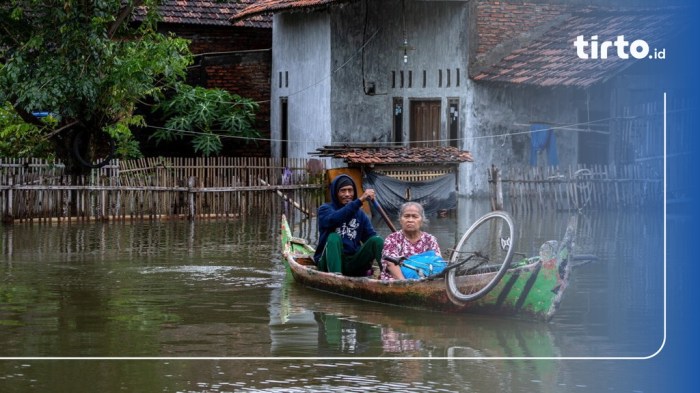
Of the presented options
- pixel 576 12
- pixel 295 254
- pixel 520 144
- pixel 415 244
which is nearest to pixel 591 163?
pixel 520 144

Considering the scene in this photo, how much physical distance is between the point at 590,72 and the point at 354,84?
5039 millimetres

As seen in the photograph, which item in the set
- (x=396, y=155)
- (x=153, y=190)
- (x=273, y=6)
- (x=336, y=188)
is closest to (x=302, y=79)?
(x=273, y=6)

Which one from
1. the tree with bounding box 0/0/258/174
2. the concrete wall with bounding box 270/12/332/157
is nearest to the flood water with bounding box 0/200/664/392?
the tree with bounding box 0/0/258/174

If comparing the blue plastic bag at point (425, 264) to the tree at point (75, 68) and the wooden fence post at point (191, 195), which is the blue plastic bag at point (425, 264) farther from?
the wooden fence post at point (191, 195)

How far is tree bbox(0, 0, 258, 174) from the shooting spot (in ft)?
67.6

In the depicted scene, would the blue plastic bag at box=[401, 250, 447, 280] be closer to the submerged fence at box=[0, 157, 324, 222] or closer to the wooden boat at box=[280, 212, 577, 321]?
the wooden boat at box=[280, 212, 577, 321]

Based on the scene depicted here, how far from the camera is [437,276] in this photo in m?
12.1

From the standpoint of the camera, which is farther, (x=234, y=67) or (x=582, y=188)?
(x=234, y=67)

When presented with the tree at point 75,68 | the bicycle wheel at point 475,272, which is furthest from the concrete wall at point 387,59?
the bicycle wheel at point 475,272

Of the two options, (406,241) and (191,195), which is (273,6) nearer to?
(191,195)

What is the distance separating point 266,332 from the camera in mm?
11320

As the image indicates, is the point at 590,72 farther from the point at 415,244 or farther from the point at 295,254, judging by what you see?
the point at 415,244

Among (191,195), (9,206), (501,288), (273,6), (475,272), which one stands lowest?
(501,288)

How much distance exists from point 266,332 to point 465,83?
55.3ft
